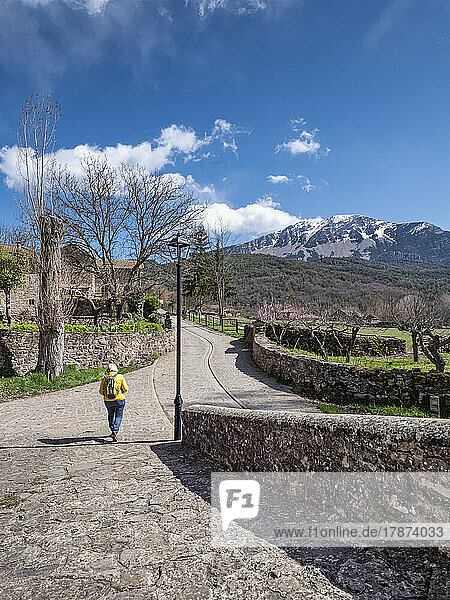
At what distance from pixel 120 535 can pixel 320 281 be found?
84599mm

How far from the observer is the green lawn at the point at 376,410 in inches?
418

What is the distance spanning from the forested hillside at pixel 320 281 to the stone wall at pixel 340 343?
23.5 metres

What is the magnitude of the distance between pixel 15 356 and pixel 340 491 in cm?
1658

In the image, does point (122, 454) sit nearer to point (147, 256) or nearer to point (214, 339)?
point (147, 256)

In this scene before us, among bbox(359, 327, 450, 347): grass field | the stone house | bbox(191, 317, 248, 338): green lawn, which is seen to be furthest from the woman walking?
bbox(191, 317, 248, 338): green lawn

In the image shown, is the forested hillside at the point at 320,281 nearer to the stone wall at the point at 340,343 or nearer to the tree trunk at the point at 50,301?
the stone wall at the point at 340,343

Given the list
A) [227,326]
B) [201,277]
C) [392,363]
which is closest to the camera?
[392,363]

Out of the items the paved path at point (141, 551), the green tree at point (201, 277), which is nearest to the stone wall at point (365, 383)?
the paved path at point (141, 551)

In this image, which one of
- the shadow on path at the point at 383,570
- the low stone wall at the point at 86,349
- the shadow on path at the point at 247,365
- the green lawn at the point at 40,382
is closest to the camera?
the shadow on path at the point at 383,570

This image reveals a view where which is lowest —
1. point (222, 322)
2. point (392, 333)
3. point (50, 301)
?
point (392, 333)

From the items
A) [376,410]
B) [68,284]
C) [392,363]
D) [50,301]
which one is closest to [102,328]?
[68,284]

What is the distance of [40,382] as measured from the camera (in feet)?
52.7

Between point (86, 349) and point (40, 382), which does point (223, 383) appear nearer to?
point (86, 349)

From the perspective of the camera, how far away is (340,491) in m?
4.43
